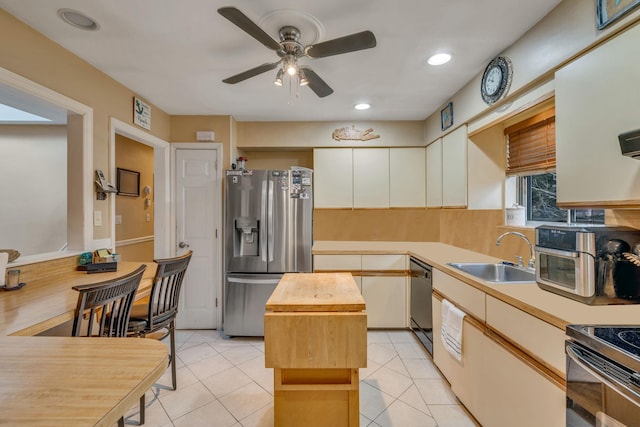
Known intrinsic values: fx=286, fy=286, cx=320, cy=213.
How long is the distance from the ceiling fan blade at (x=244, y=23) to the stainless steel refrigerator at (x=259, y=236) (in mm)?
1549

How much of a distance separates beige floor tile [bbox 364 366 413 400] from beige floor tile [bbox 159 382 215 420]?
1.17m

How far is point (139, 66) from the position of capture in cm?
212

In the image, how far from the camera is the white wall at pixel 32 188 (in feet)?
10.4

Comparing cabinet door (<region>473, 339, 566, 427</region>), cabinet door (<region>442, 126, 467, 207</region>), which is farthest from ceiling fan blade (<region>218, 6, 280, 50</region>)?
cabinet door (<region>473, 339, 566, 427</region>)

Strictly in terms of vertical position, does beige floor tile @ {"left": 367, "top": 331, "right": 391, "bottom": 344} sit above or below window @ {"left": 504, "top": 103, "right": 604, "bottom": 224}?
below

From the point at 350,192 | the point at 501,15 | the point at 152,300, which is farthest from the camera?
the point at 350,192

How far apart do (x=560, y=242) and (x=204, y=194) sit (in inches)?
120

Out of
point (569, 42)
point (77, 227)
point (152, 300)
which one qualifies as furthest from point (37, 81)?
point (569, 42)

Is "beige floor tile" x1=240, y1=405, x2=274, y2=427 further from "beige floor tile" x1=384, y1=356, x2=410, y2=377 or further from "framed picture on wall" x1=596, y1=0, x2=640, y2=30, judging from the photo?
"framed picture on wall" x1=596, y1=0, x2=640, y2=30

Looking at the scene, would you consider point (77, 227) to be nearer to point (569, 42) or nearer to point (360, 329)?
point (360, 329)

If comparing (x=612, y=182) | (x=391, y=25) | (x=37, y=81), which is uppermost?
(x=391, y=25)

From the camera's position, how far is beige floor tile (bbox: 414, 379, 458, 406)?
1.94m

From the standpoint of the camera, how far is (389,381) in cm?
217

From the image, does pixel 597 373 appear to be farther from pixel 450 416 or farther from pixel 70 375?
pixel 70 375
